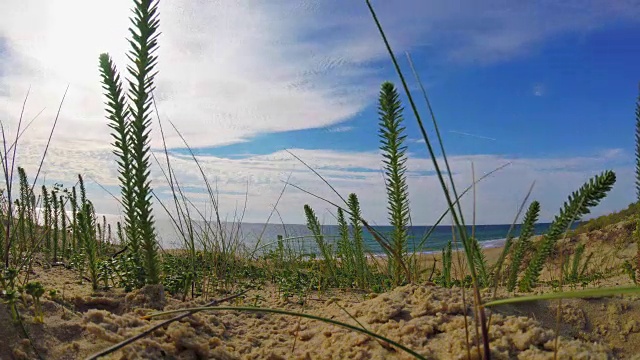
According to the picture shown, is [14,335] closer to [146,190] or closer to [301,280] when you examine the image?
[146,190]

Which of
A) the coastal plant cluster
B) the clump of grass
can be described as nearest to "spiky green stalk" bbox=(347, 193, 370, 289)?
the coastal plant cluster

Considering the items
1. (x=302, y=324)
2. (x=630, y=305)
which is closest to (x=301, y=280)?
(x=302, y=324)

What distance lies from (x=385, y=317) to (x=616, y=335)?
185cm

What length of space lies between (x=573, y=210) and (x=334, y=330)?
213cm

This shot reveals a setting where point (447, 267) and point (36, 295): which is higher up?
point (36, 295)

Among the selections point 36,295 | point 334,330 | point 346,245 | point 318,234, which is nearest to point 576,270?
point 346,245

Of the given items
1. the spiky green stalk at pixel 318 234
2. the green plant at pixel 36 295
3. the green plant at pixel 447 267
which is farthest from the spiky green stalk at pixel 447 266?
the green plant at pixel 36 295

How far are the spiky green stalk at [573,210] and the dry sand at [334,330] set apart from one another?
0.61 meters

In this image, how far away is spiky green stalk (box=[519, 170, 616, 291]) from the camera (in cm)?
329

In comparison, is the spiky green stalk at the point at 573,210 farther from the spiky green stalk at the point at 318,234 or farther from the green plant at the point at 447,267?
the spiky green stalk at the point at 318,234

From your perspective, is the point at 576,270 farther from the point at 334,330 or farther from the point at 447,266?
the point at 334,330

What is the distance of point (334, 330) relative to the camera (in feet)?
9.98

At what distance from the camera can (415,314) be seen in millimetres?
3047

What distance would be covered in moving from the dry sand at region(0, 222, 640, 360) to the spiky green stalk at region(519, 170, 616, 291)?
0.61 meters
